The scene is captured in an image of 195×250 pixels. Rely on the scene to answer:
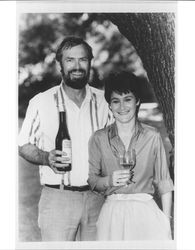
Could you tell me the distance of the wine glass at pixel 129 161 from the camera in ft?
6.75

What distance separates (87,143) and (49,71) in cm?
44

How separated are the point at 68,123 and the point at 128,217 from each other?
2.00 ft

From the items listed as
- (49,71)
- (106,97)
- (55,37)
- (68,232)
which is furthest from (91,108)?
(68,232)

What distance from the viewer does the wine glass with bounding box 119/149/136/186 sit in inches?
81.0

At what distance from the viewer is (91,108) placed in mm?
2080

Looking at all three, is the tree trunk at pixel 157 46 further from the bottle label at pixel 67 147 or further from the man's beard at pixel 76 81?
the bottle label at pixel 67 147

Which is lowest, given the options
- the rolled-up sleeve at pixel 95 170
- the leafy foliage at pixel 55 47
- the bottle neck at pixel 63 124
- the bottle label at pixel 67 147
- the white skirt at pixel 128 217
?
the white skirt at pixel 128 217

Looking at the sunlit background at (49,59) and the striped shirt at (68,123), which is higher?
the sunlit background at (49,59)

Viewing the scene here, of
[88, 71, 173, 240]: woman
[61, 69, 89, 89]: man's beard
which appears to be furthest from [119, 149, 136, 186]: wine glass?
[61, 69, 89, 89]: man's beard

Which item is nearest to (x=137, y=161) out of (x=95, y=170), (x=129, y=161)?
(x=129, y=161)

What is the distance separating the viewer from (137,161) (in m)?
2.07

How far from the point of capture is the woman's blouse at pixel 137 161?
6.75 ft

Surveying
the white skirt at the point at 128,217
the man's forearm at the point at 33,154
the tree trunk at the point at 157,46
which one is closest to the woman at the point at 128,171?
the white skirt at the point at 128,217
